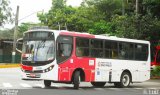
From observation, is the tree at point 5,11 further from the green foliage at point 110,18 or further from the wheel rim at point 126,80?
the wheel rim at point 126,80

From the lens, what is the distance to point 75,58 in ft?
81.3

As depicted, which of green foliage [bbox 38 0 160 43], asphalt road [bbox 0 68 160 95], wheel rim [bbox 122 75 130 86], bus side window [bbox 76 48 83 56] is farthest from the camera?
green foliage [bbox 38 0 160 43]

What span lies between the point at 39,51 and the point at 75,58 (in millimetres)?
1866

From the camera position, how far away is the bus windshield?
2400 cm

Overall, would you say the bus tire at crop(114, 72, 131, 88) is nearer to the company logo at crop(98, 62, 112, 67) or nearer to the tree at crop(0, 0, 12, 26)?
the company logo at crop(98, 62, 112, 67)

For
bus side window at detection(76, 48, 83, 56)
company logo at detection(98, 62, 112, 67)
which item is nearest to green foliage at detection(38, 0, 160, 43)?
company logo at detection(98, 62, 112, 67)

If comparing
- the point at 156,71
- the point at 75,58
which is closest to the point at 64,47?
the point at 75,58

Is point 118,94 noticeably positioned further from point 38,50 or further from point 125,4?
point 125,4

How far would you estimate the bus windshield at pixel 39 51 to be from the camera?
24000mm

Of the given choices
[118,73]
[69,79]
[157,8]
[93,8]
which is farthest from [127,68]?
[93,8]

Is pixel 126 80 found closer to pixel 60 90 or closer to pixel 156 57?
pixel 60 90

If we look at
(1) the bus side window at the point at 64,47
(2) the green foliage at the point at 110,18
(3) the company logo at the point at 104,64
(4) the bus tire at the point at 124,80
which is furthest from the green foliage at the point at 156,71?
(1) the bus side window at the point at 64,47

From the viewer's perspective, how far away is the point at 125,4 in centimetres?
5112

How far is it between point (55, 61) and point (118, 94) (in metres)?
3.80
